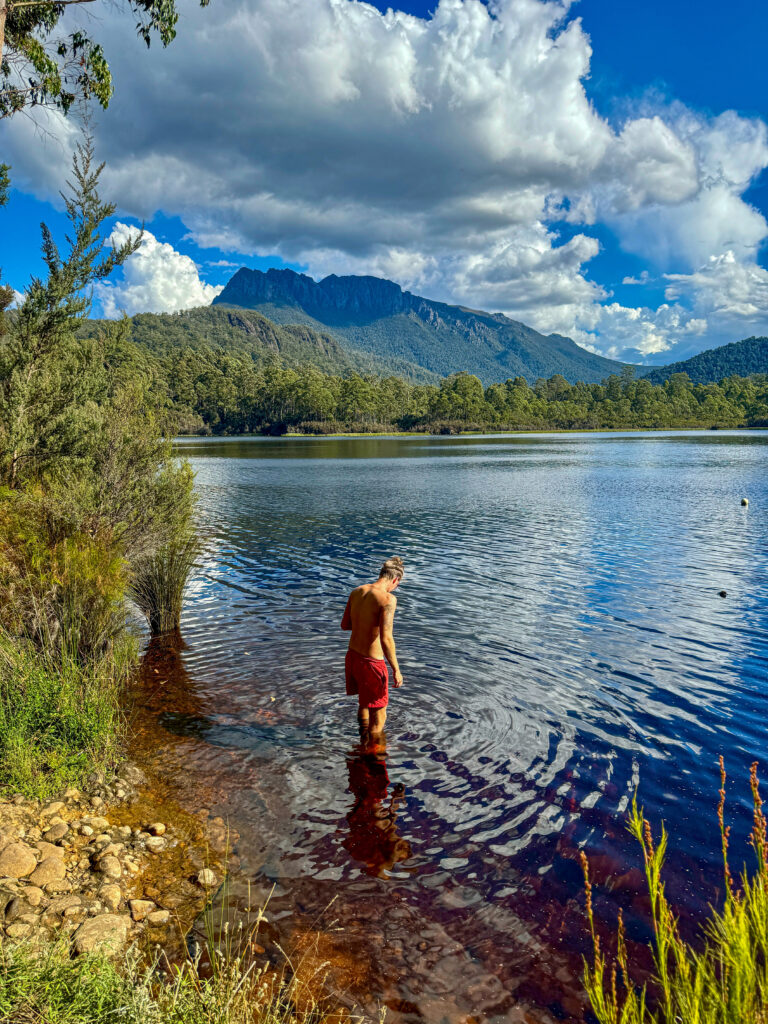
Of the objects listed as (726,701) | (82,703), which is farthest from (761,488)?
(82,703)

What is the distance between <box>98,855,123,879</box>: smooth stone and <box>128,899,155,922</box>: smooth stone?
371mm

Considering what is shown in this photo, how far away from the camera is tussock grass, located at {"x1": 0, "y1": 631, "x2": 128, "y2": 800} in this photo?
6.14 metres

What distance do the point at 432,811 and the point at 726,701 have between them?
20.2ft

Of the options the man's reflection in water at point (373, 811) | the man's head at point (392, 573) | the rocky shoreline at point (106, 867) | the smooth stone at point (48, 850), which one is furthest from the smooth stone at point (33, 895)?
the man's head at point (392, 573)

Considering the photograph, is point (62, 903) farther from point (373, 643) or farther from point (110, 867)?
point (373, 643)

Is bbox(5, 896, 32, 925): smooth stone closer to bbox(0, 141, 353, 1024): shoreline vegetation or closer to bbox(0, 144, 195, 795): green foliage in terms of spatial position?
bbox(0, 141, 353, 1024): shoreline vegetation

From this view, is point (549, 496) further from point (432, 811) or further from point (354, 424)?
point (354, 424)

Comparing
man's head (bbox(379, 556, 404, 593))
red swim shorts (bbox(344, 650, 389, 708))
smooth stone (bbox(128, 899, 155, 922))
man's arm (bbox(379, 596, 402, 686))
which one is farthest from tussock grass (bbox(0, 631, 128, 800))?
man's head (bbox(379, 556, 404, 593))

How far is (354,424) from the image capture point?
196000mm

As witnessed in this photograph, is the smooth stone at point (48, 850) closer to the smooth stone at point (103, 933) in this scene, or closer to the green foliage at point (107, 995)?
the smooth stone at point (103, 933)

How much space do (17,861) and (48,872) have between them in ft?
0.91

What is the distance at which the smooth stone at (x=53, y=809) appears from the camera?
19.3 ft

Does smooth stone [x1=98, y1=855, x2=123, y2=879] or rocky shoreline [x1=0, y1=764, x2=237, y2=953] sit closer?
rocky shoreline [x1=0, y1=764, x2=237, y2=953]

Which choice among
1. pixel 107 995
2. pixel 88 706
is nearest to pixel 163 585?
pixel 88 706
